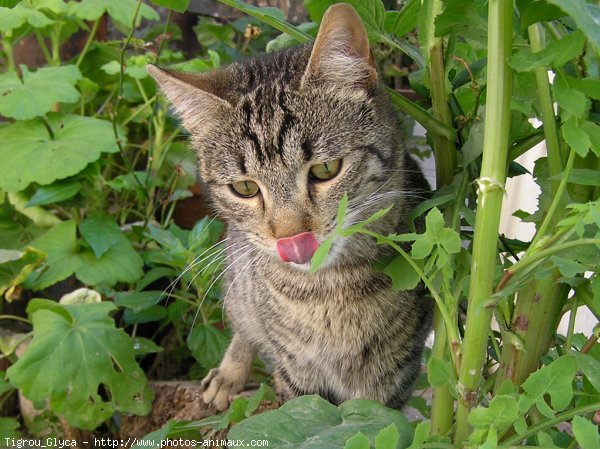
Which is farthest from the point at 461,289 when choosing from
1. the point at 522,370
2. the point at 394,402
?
the point at 394,402

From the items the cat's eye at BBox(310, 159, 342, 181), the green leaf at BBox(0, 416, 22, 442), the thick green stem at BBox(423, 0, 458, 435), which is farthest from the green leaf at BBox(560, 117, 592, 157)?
the green leaf at BBox(0, 416, 22, 442)

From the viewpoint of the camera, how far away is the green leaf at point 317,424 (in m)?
0.94

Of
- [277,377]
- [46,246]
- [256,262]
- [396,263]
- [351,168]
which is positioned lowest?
[277,377]

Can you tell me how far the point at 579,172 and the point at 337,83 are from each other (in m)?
0.58

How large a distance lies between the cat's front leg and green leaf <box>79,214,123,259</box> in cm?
45

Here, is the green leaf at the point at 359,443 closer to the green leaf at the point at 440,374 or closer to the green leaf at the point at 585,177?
the green leaf at the point at 440,374

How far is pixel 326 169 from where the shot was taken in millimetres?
1321

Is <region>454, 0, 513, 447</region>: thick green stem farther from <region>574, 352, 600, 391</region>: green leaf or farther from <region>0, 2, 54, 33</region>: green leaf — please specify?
<region>0, 2, 54, 33</region>: green leaf

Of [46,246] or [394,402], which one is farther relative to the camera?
[46,246]

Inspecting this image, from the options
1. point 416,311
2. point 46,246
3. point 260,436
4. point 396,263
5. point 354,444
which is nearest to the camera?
point 354,444

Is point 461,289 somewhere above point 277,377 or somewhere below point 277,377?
above

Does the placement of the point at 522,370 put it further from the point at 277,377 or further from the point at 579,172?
the point at 277,377

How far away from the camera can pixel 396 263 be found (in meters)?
1.18

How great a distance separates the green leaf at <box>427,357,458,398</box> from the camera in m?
0.91
